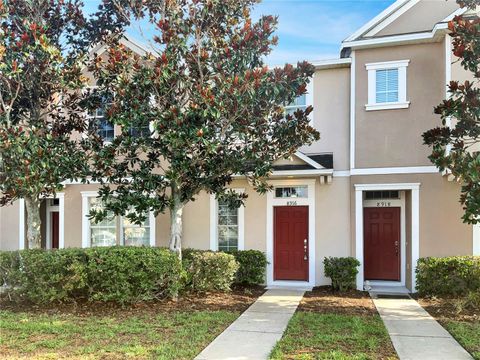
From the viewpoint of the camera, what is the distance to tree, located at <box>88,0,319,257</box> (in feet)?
26.8

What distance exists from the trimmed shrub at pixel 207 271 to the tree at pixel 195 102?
70cm

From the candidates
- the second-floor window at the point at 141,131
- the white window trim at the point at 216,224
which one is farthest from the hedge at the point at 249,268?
the second-floor window at the point at 141,131

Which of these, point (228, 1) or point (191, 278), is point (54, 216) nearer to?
point (191, 278)

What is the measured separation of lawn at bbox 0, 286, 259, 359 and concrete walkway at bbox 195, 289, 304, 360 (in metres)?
0.20

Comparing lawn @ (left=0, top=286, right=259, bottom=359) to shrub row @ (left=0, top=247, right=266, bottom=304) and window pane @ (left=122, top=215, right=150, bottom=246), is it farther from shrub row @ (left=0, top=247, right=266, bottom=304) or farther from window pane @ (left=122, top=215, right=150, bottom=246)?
window pane @ (left=122, top=215, right=150, bottom=246)

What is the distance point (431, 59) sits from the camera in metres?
10.8

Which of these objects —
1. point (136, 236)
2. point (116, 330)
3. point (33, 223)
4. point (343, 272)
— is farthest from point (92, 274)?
point (343, 272)

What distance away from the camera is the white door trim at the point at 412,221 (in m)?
10.7

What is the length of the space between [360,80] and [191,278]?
6.94m

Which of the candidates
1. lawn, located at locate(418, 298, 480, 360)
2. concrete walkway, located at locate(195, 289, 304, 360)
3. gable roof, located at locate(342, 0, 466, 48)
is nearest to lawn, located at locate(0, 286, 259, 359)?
concrete walkway, located at locate(195, 289, 304, 360)

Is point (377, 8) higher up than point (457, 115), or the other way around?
point (377, 8)

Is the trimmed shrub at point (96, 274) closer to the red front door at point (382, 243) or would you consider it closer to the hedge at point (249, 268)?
the hedge at point (249, 268)

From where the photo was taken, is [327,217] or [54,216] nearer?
[327,217]

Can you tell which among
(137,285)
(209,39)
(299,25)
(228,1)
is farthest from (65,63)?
(299,25)
